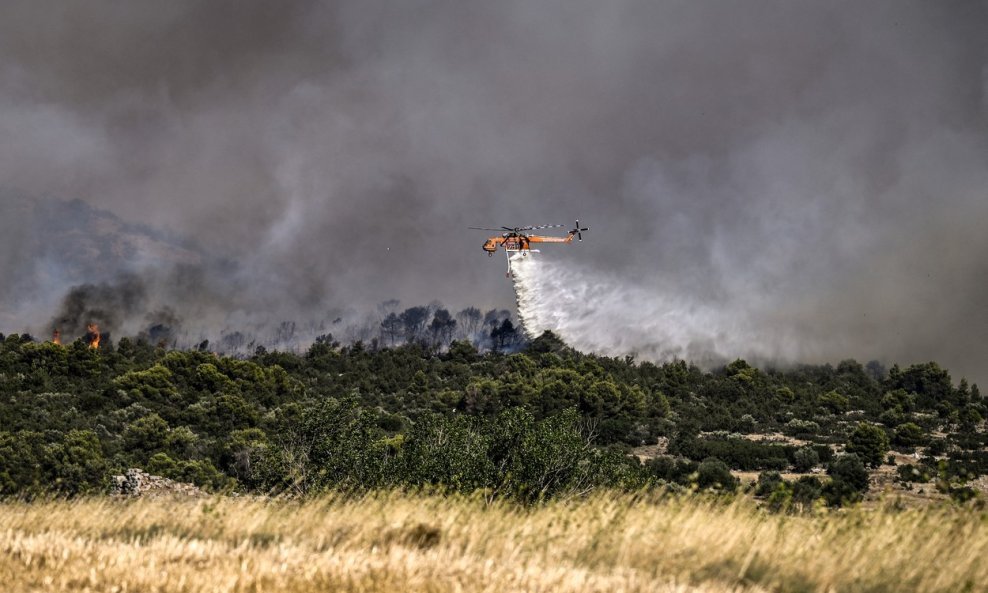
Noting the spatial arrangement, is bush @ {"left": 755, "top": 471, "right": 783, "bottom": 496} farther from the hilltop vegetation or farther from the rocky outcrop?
the rocky outcrop

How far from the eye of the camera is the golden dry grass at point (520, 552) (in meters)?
9.27

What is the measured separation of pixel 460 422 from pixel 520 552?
2584 cm

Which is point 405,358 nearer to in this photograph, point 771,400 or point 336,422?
point 771,400

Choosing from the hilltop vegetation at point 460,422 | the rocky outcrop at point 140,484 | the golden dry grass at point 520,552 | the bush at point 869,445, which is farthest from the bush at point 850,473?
the golden dry grass at point 520,552

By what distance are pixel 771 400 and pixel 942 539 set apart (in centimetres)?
13174

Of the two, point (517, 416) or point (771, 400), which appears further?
point (771, 400)

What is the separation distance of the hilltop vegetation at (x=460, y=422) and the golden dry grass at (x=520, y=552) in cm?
98

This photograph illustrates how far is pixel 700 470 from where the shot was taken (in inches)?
2758

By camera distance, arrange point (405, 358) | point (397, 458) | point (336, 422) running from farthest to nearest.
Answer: point (405, 358), point (336, 422), point (397, 458)

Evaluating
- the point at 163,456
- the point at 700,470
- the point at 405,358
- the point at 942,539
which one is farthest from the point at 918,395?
the point at 942,539

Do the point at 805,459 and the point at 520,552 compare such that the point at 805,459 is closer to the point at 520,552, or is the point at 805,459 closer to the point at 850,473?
the point at 850,473

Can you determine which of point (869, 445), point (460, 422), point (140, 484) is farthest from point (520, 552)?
point (869, 445)

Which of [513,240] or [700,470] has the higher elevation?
[513,240]

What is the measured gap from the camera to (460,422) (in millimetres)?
A: 36344
